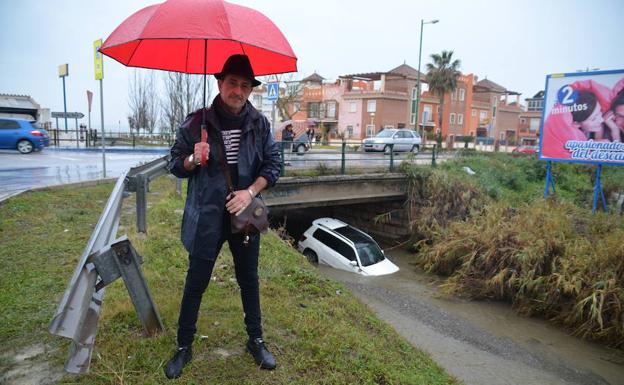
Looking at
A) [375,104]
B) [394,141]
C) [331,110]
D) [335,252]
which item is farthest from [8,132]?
[331,110]

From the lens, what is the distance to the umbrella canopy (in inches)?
97.3

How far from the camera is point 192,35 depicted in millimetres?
2451

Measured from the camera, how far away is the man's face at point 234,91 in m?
2.47

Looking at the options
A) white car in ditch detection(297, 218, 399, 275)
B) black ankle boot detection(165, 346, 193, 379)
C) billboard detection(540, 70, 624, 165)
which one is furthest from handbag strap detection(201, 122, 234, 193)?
billboard detection(540, 70, 624, 165)

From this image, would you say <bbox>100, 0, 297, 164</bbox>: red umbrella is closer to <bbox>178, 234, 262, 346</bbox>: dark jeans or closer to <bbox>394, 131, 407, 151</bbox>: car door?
<bbox>178, 234, 262, 346</bbox>: dark jeans

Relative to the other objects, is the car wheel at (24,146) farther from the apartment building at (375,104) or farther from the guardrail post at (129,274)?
the apartment building at (375,104)

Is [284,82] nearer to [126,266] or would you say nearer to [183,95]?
[183,95]

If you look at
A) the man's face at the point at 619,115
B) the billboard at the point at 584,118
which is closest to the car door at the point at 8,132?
the billboard at the point at 584,118

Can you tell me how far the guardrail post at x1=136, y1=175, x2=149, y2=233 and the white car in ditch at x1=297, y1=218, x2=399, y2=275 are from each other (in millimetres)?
8290

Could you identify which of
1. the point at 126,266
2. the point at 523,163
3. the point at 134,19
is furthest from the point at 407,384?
the point at 523,163

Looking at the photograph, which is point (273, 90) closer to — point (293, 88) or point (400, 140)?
point (400, 140)

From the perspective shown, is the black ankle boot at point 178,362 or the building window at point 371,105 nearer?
the black ankle boot at point 178,362

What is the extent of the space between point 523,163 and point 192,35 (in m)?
19.9

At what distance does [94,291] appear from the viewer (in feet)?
7.43
